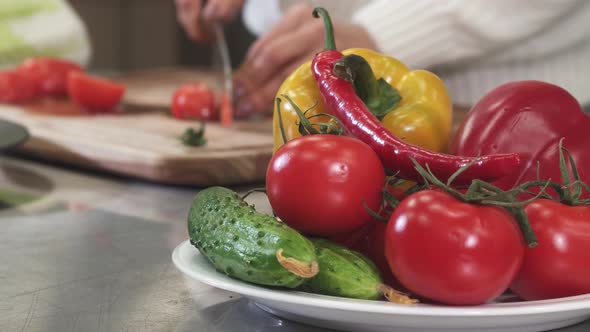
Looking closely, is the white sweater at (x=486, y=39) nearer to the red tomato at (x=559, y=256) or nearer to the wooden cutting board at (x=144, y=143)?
the wooden cutting board at (x=144, y=143)

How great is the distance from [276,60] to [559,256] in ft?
4.01

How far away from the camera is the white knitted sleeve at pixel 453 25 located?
162 cm

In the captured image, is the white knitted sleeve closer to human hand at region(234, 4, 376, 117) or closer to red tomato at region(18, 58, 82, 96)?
human hand at region(234, 4, 376, 117)

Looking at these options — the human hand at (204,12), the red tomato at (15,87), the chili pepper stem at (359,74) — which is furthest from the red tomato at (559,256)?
A: the red tomato at (15,87)

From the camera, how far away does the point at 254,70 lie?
1.78 metres

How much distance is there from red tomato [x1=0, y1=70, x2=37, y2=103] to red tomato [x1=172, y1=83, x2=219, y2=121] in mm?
375

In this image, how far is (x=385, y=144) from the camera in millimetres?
685

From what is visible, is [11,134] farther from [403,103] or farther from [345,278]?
[345,278]

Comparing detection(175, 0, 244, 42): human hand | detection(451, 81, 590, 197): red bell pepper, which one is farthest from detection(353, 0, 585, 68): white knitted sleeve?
detection(451, 81, 590, 197): red bell pepper

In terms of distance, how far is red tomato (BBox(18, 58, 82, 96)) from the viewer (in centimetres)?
197

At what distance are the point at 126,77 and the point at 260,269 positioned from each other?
7.03ft

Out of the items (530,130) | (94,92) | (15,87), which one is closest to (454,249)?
(530,130)

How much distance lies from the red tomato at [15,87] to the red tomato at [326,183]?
1428mm

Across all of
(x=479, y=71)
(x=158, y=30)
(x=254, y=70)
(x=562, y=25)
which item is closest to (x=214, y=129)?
(x=254, y=70)
